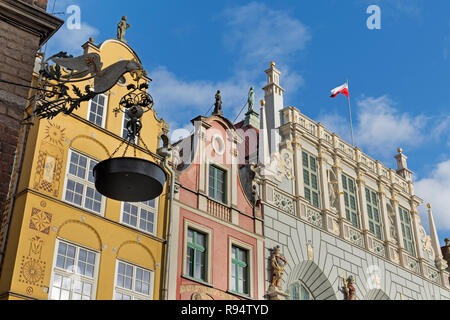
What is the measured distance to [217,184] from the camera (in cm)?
2153

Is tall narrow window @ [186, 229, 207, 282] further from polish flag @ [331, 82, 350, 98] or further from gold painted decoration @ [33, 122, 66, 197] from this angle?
polish flag @ [331, 82, 350, 98]

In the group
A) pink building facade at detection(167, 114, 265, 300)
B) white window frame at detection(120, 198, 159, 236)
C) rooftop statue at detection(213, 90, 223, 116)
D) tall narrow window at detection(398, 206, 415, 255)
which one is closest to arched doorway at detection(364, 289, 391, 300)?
tall narrow window at detection(398, 206, 415, 255)

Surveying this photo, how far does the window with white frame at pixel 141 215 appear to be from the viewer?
59.2 ft

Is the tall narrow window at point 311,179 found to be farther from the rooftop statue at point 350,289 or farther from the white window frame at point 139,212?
the white window frame at point 139,212

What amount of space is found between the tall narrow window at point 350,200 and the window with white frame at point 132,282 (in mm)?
10905

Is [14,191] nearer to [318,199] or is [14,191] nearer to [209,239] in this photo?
[209,239]

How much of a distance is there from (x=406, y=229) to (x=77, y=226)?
57.2 feet

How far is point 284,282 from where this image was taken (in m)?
21.6

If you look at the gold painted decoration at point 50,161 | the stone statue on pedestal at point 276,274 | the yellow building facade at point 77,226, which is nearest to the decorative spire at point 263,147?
the stone statue on pedestal at point 276,274

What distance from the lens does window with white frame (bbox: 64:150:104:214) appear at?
1692 centimetres

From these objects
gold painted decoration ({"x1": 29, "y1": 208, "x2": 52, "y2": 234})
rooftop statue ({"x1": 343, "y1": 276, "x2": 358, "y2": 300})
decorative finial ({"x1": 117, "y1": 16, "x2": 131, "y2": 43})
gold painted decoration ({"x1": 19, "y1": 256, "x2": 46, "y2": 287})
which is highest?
decorative finial ({"x1": 117, "y1": 16, "x2": 131, "y2": 43})

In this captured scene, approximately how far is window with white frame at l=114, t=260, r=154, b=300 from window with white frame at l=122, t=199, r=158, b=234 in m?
1.18

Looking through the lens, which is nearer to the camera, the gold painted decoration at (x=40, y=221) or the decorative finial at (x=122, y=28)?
the gold painted decoration at (x=40, y=221)
